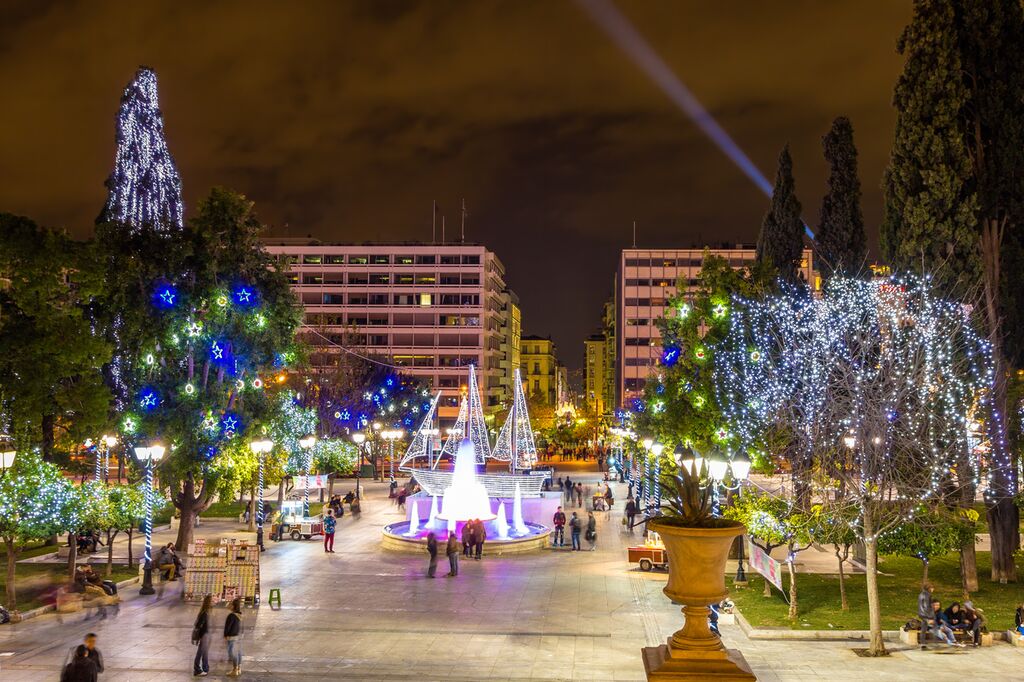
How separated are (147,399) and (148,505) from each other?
12.1 ft

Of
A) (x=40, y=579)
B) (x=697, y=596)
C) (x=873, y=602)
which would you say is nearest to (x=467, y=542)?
(x=40, y=579)

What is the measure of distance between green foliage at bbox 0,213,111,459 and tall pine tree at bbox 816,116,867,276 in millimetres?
28227

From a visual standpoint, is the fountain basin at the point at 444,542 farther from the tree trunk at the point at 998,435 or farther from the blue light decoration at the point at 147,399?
the tree trunk at the point at 998,435

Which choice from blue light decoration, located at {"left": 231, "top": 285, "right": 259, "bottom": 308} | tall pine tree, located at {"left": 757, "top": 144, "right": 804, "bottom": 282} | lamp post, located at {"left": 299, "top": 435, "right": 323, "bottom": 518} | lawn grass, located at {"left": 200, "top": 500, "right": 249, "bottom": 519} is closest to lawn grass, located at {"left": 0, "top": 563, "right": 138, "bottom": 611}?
lamp post, located at {"left": 299, "top": 435, "right": 323, "bottom": 518}

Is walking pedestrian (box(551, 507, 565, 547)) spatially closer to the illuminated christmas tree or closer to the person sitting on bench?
the person sitting on bench

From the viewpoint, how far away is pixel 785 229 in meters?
38.8

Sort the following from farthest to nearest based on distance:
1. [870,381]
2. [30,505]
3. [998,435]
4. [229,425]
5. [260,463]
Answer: [260,463] → [229,425] → [998,435] → [870,381] → [30,505]

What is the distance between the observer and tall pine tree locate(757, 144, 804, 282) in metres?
38.8

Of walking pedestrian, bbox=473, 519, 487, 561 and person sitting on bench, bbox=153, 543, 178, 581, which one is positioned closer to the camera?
person sitting on bench, bbox=153, 543, 178, 581

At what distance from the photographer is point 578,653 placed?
17453 millimetres

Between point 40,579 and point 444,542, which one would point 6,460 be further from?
point 444,542

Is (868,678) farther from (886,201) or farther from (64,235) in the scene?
(64,235)

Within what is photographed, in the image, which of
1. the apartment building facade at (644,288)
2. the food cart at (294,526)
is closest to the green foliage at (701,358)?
the food cart at (294,526)

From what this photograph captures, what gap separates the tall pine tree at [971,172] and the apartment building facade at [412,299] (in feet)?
263
